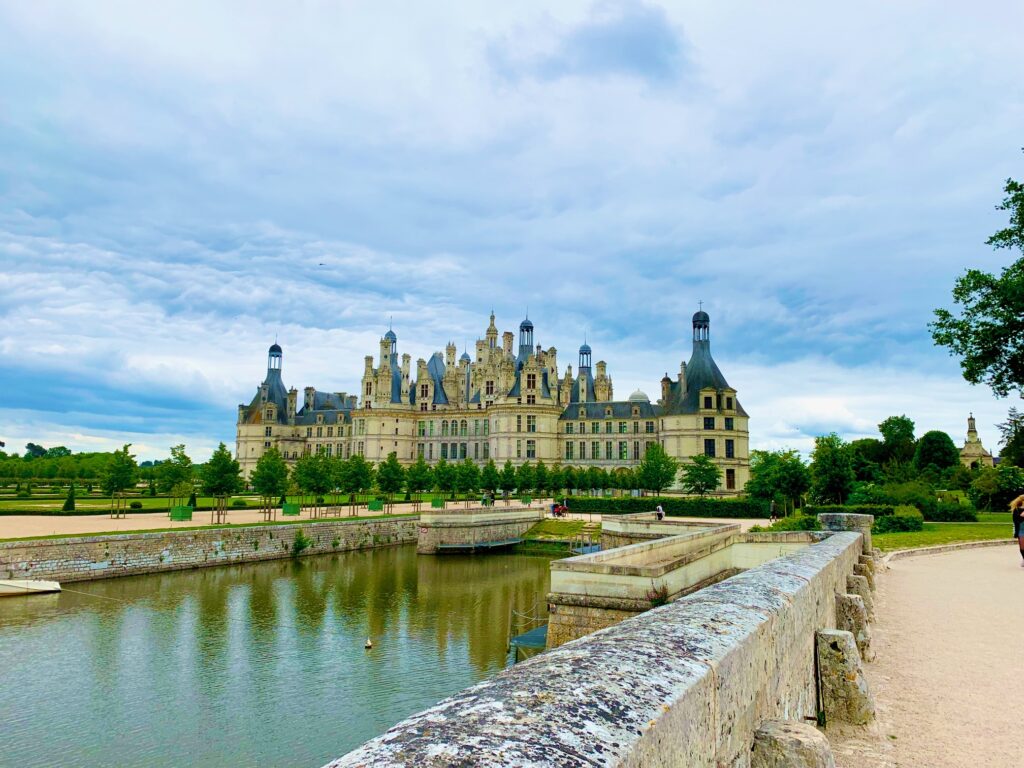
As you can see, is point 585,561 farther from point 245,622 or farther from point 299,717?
point 245,622

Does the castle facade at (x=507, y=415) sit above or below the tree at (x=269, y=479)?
above

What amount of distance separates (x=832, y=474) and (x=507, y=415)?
1398 inches

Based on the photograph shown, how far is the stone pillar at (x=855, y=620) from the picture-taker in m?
7.38

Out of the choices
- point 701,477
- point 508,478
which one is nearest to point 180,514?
point 508,478

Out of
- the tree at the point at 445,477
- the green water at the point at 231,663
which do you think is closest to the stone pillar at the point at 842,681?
the green water at the point at 231,663

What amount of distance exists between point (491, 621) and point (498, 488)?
37.4m

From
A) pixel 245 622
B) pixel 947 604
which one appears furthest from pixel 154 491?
pixel 947 604

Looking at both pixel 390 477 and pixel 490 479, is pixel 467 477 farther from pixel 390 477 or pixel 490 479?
pixel 390 477

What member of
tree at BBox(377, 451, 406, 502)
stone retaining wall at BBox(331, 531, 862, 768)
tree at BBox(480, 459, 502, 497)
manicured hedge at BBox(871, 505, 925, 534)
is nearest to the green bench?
tree at BBox(377, 451, 406, 502)

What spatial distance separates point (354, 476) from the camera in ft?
161

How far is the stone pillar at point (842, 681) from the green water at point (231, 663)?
29.3ft

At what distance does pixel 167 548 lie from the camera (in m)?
27.3

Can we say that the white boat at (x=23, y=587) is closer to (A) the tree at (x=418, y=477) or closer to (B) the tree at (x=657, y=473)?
(A) the tree at (x=418, y=477)

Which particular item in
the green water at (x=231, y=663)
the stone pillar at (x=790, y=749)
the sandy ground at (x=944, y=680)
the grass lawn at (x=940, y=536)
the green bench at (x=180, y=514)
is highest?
the stone pillar at (x=790, y=749)
